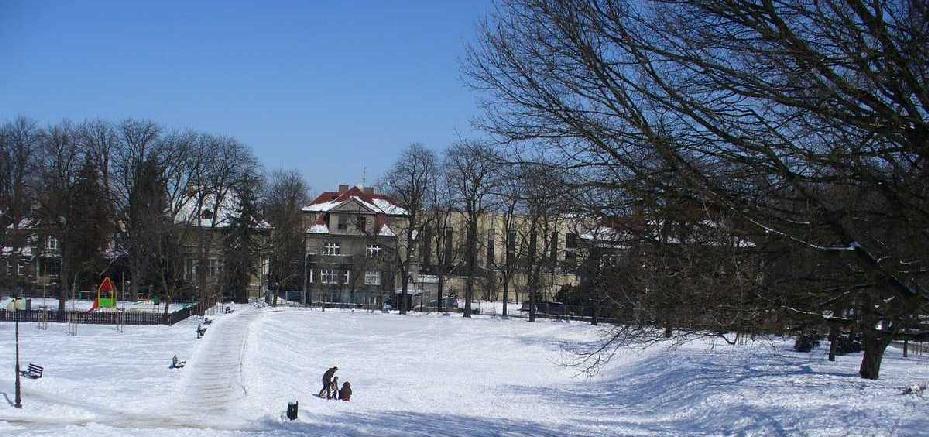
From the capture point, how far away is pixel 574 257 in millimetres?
9938

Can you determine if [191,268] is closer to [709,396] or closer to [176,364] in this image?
[176,364]

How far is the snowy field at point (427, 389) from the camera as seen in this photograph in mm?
18016

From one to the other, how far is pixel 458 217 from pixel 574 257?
61091mm

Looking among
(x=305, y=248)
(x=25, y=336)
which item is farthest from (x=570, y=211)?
(x=305, y=248)

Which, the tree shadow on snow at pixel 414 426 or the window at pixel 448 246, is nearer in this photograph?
the tree shadow on snow at pixel 414 426

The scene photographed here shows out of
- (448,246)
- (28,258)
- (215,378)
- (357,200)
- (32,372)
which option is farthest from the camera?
(357,200)

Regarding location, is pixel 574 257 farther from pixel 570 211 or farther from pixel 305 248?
pixel 305 248

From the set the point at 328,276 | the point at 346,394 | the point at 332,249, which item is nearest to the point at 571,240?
the point at 346,394

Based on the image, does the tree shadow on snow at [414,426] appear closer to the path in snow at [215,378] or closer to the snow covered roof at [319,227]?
the path in snow at [215,378]

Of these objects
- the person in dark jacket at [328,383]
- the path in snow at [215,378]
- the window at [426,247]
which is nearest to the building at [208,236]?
the window at [426,247]

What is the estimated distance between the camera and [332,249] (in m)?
74.3

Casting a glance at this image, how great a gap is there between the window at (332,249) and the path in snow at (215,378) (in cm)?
3156

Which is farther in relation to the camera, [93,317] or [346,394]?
[93,317]

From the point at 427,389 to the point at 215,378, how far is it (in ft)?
22.0
